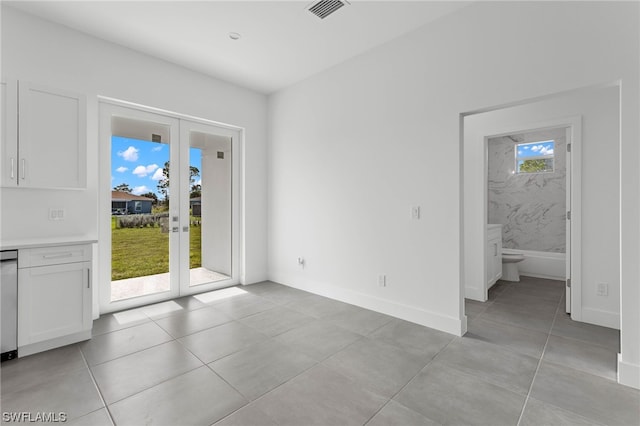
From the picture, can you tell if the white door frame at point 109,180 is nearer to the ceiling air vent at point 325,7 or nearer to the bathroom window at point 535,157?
the ceiling air vent at point 325,7

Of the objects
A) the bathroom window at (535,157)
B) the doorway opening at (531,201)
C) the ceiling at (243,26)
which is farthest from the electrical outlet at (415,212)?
the bathroom window at (535,157)

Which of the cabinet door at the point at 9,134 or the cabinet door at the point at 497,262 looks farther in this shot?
the cabinet door at the point at 497,262

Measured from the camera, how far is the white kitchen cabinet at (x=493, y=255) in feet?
14.8

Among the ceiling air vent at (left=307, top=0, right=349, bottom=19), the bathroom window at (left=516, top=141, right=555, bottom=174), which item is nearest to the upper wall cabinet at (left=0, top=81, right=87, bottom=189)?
the ceiling air vent at (left=307, top=0, right=349, bottom=19)

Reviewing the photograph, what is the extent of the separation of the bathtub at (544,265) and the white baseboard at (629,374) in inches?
145

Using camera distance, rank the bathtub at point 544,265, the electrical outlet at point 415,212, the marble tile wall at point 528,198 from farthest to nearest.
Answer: the marble tile wall at point 528,198, the bathtub at point 544,265, the electrical outlet at point 415,212

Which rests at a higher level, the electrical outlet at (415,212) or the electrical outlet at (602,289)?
the electrical outlet at (415,212)

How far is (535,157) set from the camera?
5.91m

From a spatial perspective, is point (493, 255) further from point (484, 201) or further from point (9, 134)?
point (9, 134)

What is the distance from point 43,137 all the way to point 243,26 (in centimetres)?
221

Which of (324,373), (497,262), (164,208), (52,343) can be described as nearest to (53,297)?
(52,343)

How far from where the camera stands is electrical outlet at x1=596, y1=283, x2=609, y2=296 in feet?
10.3

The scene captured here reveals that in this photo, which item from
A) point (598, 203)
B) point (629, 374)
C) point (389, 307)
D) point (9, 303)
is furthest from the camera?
point (389, 307)

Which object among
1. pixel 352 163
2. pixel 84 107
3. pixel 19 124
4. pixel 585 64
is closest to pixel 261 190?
pixel 352 163
